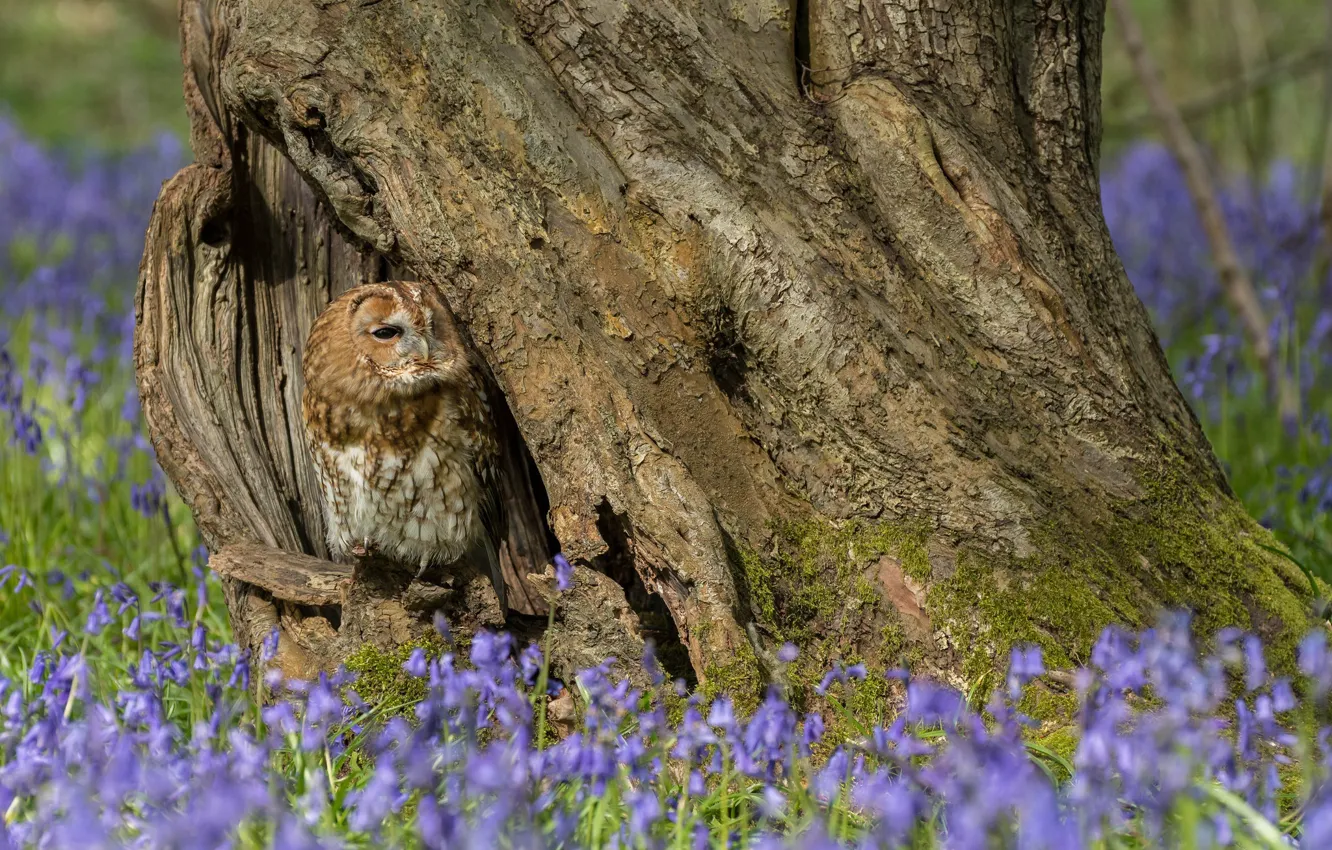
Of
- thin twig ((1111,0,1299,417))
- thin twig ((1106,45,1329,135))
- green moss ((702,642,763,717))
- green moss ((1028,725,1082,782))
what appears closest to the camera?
green moss ((1028,725,1082,782))

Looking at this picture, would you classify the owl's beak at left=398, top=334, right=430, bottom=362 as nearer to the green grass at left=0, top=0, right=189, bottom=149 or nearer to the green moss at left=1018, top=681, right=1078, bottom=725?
the green moss at left=1018, top=681, right=1078, bottom=725

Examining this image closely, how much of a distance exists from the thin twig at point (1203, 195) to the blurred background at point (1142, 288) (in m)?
0.10

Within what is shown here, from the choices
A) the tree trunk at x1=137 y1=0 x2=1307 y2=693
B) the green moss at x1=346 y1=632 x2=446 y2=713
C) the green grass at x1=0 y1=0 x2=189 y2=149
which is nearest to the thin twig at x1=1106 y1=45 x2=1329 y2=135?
the tree trunk at x1=137 y1=0 x2=1307 y2=693

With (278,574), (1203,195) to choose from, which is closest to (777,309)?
(278,574)

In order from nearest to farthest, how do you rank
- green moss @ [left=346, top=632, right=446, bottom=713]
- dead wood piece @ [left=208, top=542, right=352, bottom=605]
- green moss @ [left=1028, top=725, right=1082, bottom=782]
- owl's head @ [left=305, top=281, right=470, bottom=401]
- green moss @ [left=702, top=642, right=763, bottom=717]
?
1. green moss @ [left=1028, top=725, right=1082, bottom=782]
2. green moss @ [left=702, top=642, right=763, bottom=717]
3. green moss @ [left=346, top=632, right=446, bottom=713]
4. dead wood piece @ [left=208, top=542, right=352, bottom=605]
5. owl's head @ [left=305, top=281, right=470, bottom=401]

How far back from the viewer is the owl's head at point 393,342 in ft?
11.3

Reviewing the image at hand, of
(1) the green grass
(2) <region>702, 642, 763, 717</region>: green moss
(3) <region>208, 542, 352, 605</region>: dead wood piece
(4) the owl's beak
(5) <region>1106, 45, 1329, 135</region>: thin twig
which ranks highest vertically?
(1) the green grass

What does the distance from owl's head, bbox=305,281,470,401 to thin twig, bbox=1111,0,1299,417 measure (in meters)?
3.05

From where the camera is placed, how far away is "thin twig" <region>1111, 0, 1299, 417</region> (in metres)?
5.10

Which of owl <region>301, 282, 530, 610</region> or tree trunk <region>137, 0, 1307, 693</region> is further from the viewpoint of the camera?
owl <region>301, 282, 530, 610</region>

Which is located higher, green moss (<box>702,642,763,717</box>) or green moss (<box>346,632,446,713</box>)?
green moss (<box>702,642,763,717</box>)

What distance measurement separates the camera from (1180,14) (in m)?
8.23

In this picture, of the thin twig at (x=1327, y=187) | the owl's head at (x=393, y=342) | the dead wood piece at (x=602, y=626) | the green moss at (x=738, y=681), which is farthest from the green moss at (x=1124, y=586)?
the thin twig at (x=1327, y=187)

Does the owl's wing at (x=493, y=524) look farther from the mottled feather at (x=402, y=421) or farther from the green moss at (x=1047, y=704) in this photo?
the green moss at (x=1047, y=704)
